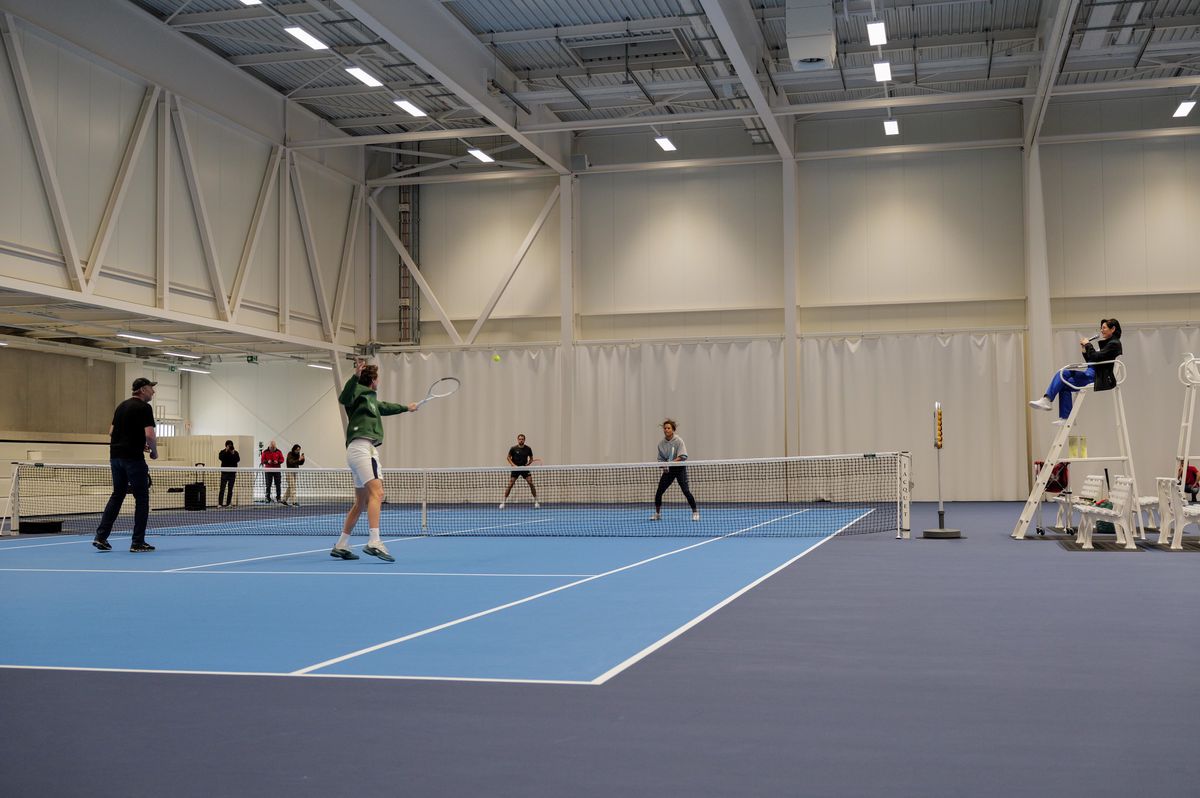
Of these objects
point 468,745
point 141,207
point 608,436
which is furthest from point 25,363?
point 468,745

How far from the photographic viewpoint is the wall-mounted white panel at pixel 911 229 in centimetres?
2394

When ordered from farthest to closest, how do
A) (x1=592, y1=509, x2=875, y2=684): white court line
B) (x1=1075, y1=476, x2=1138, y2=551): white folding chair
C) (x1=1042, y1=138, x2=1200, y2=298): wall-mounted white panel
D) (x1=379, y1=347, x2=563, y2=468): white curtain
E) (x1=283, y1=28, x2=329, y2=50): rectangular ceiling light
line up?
(x1=379, y1=347, x2=563, y2=468): white curtain → (x1=1042, y1=138, x2=1200, y2=298): wall-mounted white panel → (x1=283, y1=28, x2=329, y2=50): rectangular ceiling light → (x1=1075, y1=476, x2=1138, y2=551): white folding chair → (x1=592, y1=509, x2=875, y2=684): white court line

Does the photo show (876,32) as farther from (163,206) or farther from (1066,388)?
(163,206)

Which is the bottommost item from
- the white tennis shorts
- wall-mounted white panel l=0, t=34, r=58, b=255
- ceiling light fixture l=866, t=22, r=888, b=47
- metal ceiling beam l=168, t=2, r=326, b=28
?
the white tennis shorts

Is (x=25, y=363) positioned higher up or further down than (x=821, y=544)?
higher up

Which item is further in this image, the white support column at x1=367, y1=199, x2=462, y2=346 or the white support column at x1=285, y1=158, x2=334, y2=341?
the white support column at x1=367, y1=199, x2=462, y2=346

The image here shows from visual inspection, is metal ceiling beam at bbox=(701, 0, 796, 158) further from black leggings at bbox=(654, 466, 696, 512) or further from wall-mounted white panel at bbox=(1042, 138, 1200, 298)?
black leggings at bbox=(654, 466, 696, 512)

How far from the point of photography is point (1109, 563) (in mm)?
9891

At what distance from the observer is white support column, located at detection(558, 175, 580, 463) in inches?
1000

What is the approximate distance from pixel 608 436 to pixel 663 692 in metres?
20.9

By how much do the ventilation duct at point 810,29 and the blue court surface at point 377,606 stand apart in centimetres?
821

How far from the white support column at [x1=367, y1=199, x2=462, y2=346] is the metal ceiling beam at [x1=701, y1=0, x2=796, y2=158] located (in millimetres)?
8553

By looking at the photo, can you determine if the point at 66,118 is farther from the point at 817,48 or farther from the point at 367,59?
the point at 817,48

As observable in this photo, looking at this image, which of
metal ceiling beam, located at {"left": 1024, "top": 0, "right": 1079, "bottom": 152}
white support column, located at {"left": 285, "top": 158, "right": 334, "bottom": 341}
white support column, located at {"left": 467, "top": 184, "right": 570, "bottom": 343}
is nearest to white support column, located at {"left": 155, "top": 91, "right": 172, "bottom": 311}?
white support column, located at {"left": 285, "top": 158, "right": 334, "bottom": 341}
